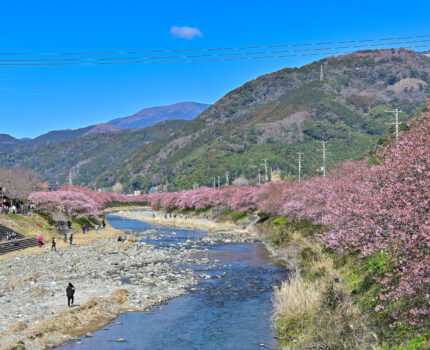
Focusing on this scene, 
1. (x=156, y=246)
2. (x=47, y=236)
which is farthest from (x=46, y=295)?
(x=47, y=236)

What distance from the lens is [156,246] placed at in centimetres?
6619

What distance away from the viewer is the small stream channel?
22.7m

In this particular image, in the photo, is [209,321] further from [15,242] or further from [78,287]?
[15,242]

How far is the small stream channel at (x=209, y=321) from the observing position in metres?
22.7

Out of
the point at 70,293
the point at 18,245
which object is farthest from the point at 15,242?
the point at 70,293

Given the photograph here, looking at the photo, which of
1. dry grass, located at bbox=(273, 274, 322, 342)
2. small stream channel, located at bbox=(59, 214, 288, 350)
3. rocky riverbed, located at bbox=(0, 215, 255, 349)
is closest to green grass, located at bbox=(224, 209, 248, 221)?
rocky riverbed, located at bbox=(0, 215, 255, 349)

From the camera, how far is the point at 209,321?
26.7 meters

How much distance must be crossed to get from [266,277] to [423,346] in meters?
25.5

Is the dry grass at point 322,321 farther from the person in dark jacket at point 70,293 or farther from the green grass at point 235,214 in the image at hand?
the green grass at point 235,214

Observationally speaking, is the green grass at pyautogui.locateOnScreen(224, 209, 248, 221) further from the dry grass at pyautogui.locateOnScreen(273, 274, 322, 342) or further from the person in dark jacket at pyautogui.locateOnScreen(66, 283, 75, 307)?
the dry grass at pyautogui.locateOnScreen(273, 274, 322, 342)

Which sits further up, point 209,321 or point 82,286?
point 82,286

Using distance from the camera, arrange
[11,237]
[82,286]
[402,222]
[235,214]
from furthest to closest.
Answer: [235,214] → [11,237] → [82,286] → [402,222]

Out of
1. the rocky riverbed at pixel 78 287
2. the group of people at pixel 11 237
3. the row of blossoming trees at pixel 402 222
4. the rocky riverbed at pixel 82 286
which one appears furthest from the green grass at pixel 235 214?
the row of blossoming trees at pixel 402 222

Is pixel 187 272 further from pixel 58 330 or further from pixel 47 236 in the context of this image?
pixel 47 236
